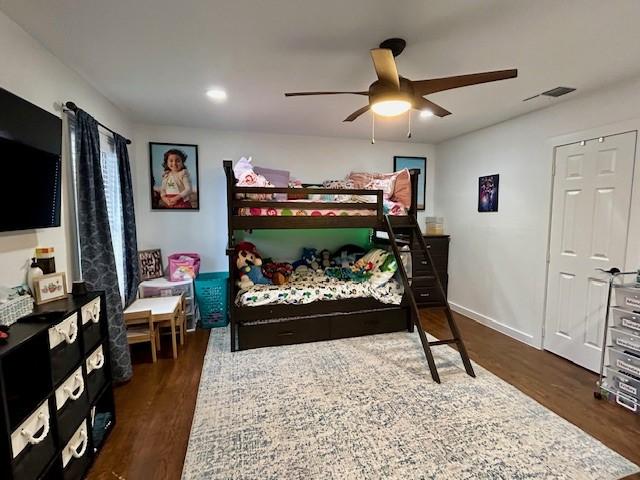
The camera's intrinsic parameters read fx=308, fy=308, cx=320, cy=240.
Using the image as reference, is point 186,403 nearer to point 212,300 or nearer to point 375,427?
point 375,427

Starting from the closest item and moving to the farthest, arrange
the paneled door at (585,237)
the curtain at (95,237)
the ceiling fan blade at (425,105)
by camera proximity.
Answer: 1. the ceiling fan blade at (425,105)
2. the curtain at (95,237)
3. the paneled door at (585,237)

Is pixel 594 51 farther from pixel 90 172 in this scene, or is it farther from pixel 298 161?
pixel 90 172

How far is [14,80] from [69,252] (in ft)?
3.64

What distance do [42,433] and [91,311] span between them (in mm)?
670

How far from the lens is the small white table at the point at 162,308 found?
2.81 m

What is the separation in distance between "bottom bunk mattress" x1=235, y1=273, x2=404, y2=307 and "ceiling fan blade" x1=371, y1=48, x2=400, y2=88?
209 centimetres

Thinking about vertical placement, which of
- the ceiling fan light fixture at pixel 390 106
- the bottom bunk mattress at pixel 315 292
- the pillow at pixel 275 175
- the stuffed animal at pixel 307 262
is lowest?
the bottom bunk mattress at pixel 315 292

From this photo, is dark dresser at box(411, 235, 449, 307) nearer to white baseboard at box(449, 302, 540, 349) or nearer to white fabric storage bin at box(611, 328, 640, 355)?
white baseboard at box(449, 302, 540, 349)

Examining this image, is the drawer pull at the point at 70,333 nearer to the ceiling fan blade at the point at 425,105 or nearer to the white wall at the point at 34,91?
the white wall at the point at 34,91

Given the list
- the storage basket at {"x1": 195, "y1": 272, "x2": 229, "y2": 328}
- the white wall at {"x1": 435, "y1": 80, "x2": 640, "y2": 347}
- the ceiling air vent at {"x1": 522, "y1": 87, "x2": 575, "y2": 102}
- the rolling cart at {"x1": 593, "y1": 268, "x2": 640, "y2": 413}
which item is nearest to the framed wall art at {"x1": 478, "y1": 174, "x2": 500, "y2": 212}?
the white wall at {"x1": 435, "y1": 80, "x2": 640, "y2": 347}

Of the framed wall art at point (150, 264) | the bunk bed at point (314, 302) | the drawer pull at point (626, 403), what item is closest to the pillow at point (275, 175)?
the bunk bed at point (314, 302)

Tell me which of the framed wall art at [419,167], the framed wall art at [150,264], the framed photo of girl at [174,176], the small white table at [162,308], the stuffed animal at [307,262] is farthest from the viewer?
the framed wall art at [419,167]

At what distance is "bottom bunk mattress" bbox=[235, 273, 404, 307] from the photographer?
10.1 feet

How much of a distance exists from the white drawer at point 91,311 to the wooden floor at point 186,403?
0.76 metres
